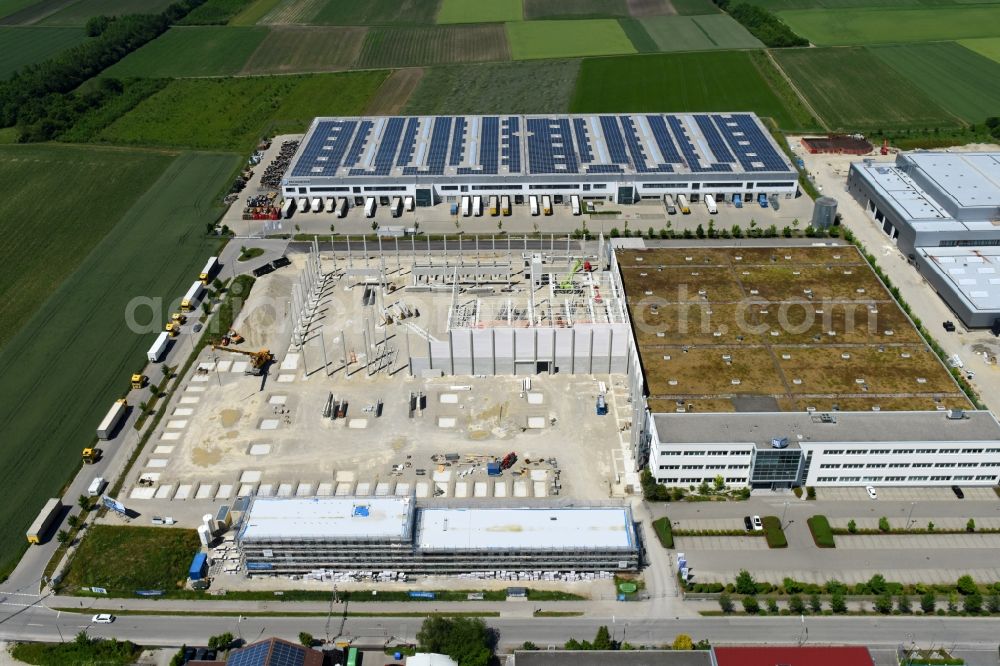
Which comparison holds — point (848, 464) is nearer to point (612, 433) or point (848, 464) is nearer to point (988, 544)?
point (988, 544)

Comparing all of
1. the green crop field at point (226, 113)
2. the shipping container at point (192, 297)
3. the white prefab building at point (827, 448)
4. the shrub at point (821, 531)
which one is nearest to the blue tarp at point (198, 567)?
the white prefab building at point (827, 448)

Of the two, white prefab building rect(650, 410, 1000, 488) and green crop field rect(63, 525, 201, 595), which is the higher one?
white prefab building rect(650, 410, 1000, 488)

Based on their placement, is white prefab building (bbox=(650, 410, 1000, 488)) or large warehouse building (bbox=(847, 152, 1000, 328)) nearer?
white prefab building (bbox=(650, 410, 1000, 488))

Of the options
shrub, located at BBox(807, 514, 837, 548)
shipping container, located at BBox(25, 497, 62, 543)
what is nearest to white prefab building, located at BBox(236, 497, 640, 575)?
shrub, located at BBox(807, 514, 837, 548)

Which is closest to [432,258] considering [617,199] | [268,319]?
[268,319]

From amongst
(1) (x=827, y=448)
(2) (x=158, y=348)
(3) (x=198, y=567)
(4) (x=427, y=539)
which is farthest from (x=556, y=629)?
(2) (x=158, y=348)

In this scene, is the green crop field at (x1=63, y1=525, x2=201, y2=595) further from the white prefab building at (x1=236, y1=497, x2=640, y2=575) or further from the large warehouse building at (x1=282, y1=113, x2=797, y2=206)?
the large warehouse building at (x1=282, y1=113, x2=797, y2=206)
